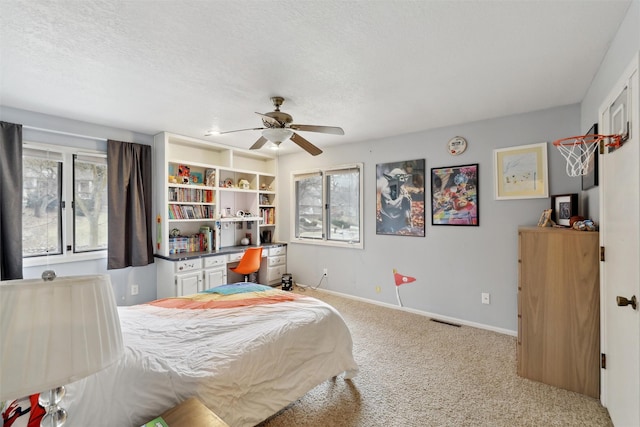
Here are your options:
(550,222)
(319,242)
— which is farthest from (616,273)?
(319,242)

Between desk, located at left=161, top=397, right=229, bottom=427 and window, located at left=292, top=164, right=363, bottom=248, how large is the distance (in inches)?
133

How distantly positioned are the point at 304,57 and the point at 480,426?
276 cm

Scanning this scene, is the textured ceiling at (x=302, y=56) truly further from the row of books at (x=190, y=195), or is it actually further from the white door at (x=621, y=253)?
the row of books at (x=190, y=195)

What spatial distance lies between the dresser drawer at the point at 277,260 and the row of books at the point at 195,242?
1.08m

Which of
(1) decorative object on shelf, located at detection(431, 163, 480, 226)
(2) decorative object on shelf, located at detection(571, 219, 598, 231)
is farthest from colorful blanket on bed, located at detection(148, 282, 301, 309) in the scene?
(2) decorative object on shelf, located at detection(571, 219, 598, 231)

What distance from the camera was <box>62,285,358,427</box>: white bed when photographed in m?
1.33

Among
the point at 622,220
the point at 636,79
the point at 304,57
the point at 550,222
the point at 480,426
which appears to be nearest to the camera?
the point at 636,79

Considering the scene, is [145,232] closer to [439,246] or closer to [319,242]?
[319,242]

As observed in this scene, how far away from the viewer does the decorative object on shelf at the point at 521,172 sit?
9.91 feet

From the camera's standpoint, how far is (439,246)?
3.70 m

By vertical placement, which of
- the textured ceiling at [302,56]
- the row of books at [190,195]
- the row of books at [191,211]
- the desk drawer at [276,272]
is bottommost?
the desk drawer at [276,272]

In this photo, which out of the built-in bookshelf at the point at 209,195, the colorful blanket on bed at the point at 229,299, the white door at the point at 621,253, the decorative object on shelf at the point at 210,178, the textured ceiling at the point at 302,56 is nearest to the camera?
the white door at the point at 621,253

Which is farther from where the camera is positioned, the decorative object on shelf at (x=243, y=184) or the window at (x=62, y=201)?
the decorative object on shelf at (x=243, y=184)

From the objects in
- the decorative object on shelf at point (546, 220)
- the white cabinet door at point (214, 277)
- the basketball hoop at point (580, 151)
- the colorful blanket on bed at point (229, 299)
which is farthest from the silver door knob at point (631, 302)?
the white cabinet door at point (214, 277)
